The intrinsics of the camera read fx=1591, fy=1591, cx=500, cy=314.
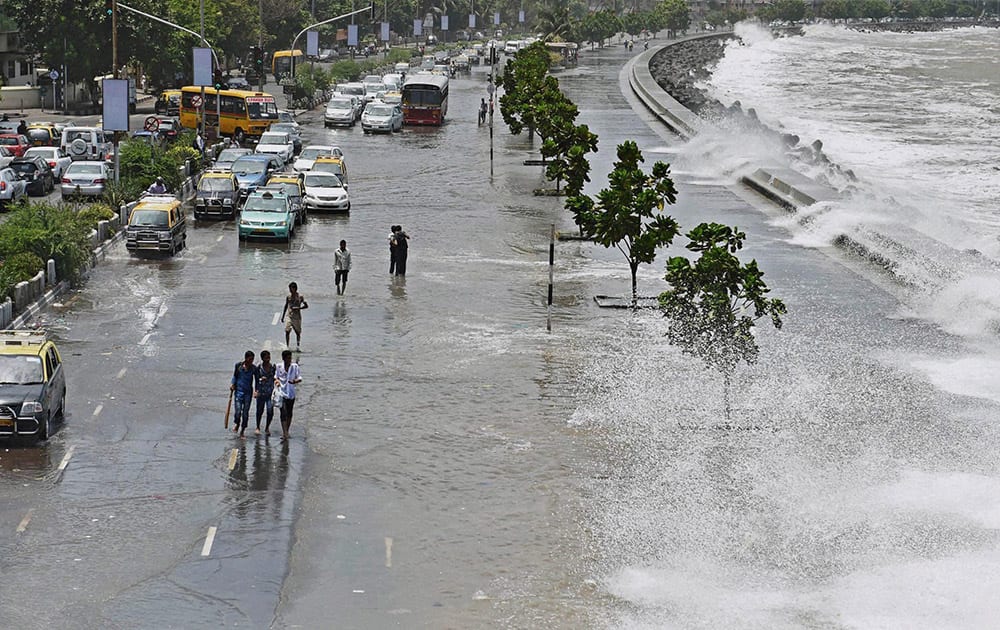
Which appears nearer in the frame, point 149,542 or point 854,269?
point 149,542

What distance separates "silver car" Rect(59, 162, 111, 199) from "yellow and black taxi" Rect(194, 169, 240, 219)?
435cm

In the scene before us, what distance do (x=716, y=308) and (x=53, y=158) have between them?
3987 centimetres

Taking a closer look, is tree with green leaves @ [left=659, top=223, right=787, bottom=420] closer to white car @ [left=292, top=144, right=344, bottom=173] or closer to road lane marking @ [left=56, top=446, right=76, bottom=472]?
road lane marking @ [left=56, top=446, right=76, bottom=472]

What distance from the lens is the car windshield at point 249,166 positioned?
194 ft

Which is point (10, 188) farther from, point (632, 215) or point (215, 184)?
point (632, 215)

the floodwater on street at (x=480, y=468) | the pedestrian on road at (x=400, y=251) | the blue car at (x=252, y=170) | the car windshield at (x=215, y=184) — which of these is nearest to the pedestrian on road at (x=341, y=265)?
the floodwater on street at (x=480, y=468)

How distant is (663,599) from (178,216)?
2884 cm

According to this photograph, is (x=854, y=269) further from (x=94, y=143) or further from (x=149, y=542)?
(x=94, y=143)

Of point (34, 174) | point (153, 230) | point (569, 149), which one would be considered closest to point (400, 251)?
point (153, 230)

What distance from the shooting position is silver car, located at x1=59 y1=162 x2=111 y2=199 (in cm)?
5462

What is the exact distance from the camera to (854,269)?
4544 centimetres

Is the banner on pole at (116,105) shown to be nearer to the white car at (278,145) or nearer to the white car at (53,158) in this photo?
the white car at (53,158)

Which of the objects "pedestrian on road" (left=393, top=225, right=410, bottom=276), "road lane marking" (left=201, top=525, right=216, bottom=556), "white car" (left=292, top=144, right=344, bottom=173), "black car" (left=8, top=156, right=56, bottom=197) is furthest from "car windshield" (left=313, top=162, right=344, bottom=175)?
"road lane marking" (left=201, top=525, right=216, bottom=556)

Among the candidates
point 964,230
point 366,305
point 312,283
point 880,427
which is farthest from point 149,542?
point 964,230
